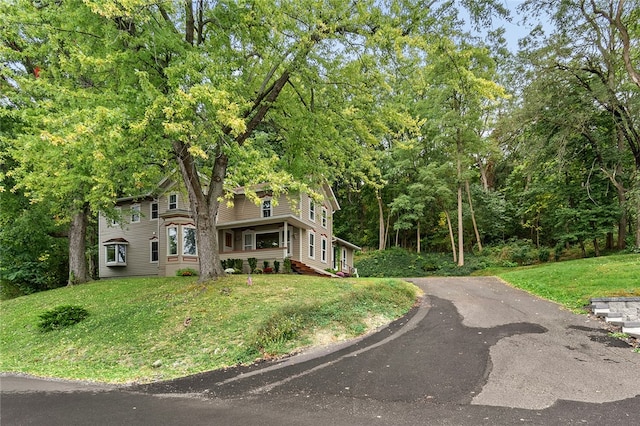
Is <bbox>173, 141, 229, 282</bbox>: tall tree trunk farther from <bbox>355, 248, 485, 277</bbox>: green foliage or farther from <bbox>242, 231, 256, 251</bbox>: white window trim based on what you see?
<bbox>355, 248, 485, 277</bbox>: green foliage

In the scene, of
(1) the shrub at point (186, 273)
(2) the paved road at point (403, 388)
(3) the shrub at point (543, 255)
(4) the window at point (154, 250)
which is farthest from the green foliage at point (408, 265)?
(2) the paved road at point (403, 388)

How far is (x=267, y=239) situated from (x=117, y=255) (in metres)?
9.20

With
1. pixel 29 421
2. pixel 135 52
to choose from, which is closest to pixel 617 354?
pixel 29 421

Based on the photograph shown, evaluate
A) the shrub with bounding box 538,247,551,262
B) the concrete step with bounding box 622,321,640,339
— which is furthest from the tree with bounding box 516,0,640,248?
the concrete step with bounding box 622,321,640,339

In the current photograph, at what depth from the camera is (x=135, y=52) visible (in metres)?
8.92

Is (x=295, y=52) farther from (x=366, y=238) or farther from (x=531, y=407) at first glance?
(x=366, y=238)

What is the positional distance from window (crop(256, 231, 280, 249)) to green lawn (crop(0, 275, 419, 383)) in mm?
9655

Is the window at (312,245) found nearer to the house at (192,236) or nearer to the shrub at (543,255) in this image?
the house at (192,236)

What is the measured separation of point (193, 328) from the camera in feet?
28.5

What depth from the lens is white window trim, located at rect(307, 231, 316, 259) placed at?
23.3m

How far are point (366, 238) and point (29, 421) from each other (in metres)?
34.6

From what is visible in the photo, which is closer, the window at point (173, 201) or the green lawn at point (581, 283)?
the green lawn at point (581, 283)

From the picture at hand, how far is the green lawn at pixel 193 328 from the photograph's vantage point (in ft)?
24.3

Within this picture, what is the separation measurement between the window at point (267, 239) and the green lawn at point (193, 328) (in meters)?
9.66
